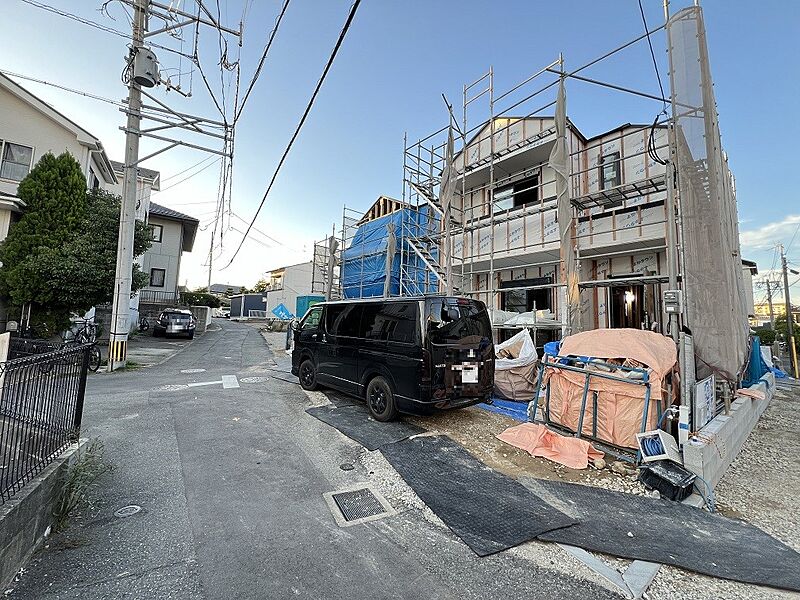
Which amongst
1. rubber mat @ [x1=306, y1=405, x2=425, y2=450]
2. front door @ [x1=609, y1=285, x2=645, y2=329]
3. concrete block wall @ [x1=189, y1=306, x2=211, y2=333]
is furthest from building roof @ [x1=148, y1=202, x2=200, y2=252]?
front door @ [x1=609, y1=285, x2=645, y2=329]

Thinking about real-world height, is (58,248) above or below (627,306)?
above

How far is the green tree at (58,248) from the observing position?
9.22m

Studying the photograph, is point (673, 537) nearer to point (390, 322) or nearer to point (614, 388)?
point (614, 388)

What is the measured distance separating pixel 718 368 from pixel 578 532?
3436mm

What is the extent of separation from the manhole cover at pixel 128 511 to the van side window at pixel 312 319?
4.22 metres

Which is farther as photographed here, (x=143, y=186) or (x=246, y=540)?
(x=143, y=186)

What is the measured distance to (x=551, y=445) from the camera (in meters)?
4.39

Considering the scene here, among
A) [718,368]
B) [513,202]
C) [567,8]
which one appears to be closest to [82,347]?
[718,368]

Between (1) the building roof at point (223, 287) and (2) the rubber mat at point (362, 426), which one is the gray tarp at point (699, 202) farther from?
(1) the building roof at point (223, 287)

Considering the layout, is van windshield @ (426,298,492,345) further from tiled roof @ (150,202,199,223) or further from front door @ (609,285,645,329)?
tiled roof @ (150,202,199,223)

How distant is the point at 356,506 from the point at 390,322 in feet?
8.72

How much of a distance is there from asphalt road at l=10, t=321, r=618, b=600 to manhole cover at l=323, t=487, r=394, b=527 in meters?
0.09

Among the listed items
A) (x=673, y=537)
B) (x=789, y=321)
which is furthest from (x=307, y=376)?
(x=789, y=321)

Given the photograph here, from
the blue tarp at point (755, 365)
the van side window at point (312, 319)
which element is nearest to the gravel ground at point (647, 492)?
the blue tarp at point (755, 365)
